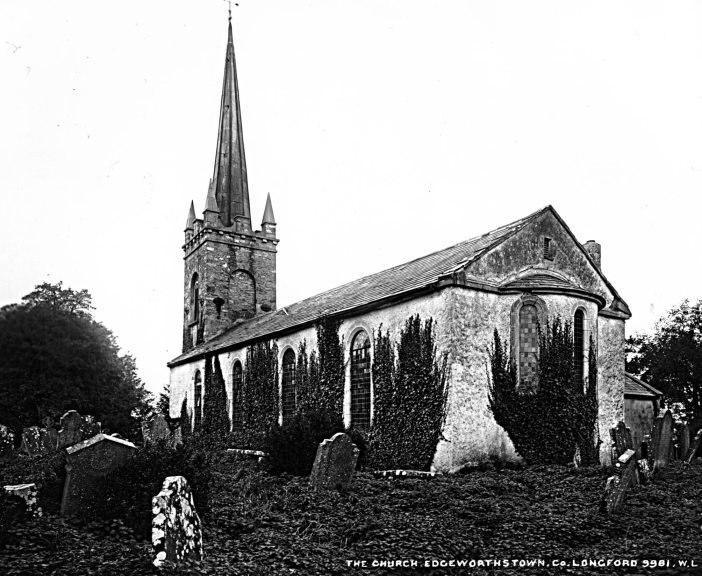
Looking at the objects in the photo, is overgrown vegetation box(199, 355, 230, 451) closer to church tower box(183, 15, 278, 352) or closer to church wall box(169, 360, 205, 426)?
church wall box(169, 360, 205, 426)

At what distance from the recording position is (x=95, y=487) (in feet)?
31.6

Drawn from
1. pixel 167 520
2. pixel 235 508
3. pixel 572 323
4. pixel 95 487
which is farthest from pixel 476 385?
pixel 167 520

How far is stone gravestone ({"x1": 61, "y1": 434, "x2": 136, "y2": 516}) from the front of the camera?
945 centimetres

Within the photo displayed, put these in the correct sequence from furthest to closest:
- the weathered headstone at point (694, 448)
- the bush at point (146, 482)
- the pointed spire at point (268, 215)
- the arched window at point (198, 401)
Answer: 1. the pointed spire at point (268, 215)
2. the arched window at point (198, 401)
3. the weathered headstone at point (694, 448)
4. the bush at point (146, 482)

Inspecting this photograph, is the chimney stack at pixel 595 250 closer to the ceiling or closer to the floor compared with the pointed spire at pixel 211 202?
closer to the floor

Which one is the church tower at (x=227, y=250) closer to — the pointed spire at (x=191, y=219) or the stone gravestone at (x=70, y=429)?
the pointed spire at (x=191, y=219)

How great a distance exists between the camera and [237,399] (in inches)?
1141

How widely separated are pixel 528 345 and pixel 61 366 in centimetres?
1285

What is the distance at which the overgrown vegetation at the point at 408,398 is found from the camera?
57.4ft

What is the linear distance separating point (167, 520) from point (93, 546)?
1.85 meters

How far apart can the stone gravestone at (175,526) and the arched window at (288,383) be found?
17476mm

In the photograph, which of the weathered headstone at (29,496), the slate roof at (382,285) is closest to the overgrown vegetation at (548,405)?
the slate roof at (382,285)

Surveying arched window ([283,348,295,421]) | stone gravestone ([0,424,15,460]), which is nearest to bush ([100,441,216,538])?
stone gravestone ([0,424,15,460])

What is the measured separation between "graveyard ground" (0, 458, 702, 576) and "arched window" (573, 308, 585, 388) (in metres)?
5.92
